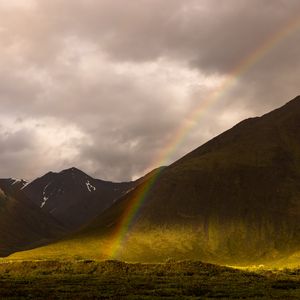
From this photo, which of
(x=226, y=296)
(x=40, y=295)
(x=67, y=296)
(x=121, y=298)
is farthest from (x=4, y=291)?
(x=226, y=296)

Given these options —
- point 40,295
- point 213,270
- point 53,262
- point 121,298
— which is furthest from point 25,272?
point 121,298

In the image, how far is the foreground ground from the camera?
59203mm

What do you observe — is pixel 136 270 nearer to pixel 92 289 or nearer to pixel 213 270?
pixel 213 270

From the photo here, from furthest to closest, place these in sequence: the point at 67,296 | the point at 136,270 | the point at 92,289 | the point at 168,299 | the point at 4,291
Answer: the point at 136,270 → the point at 92,289 → the point at 4,291 → the point at 67,296 → the point at 168,299

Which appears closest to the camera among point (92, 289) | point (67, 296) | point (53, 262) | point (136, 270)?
point (67, 296)

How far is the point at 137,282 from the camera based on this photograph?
77.2 metres

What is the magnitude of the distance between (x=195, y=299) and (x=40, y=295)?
18.7m

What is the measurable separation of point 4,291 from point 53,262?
2234 inches

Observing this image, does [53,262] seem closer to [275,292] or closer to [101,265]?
[101,265]

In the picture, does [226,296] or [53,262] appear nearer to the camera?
[226,296]

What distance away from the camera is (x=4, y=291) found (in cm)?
6169

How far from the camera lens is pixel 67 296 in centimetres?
5681

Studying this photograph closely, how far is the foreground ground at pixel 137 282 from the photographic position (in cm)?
5920

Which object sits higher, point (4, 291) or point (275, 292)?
point (4, 291)
